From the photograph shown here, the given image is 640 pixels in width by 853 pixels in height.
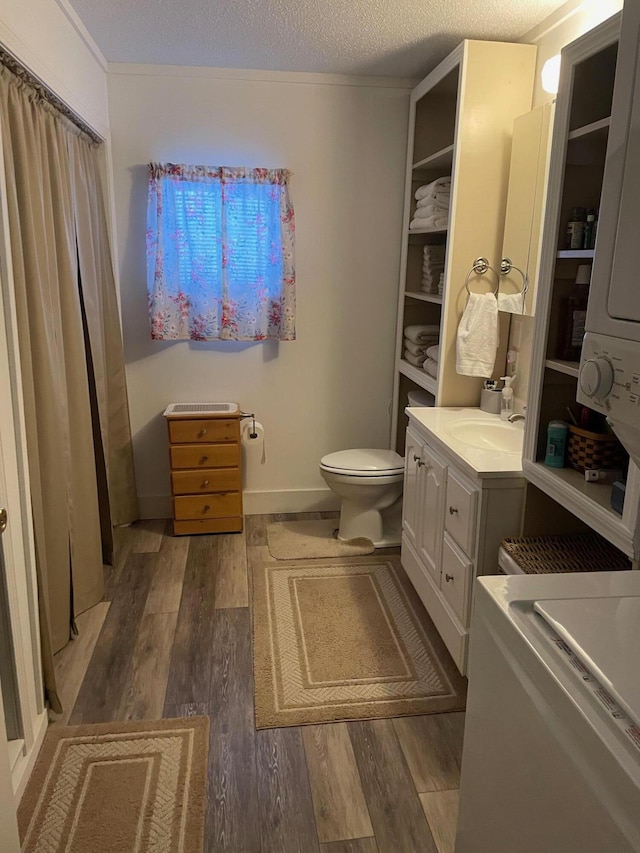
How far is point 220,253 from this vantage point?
3.32 meters

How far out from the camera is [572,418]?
6.25 ft

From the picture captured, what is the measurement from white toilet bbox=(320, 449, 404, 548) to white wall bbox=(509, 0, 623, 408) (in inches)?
30.7

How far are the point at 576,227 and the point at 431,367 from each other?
4.39 feet

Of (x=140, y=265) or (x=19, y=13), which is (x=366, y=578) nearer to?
(x=140, y=265)

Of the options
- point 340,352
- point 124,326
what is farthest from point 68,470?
point 340,352

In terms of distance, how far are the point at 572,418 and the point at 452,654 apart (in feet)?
3.25

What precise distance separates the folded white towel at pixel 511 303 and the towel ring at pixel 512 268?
3 centimetres

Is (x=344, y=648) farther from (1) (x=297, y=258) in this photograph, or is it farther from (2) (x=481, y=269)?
(1) (x=297, y=258)

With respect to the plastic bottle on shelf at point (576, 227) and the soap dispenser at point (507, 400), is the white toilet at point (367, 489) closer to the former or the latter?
the soap dispenser at point (507, 400)

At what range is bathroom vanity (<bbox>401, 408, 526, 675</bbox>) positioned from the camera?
2.09 metres

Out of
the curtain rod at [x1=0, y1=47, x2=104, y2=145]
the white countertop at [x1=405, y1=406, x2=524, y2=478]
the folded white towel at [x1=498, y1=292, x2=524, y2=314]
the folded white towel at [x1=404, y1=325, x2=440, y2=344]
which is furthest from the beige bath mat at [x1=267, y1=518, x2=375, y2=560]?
the curtain rod at [x1=0, y1=47, x2=104, y2=145]

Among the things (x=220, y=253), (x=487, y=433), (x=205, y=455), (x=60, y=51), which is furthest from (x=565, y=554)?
(x=60, y=51)

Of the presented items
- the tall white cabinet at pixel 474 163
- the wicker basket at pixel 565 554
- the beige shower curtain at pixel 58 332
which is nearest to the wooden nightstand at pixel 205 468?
the beige shower curtain at pixel 58 332

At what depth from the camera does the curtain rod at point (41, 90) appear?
1849mm
